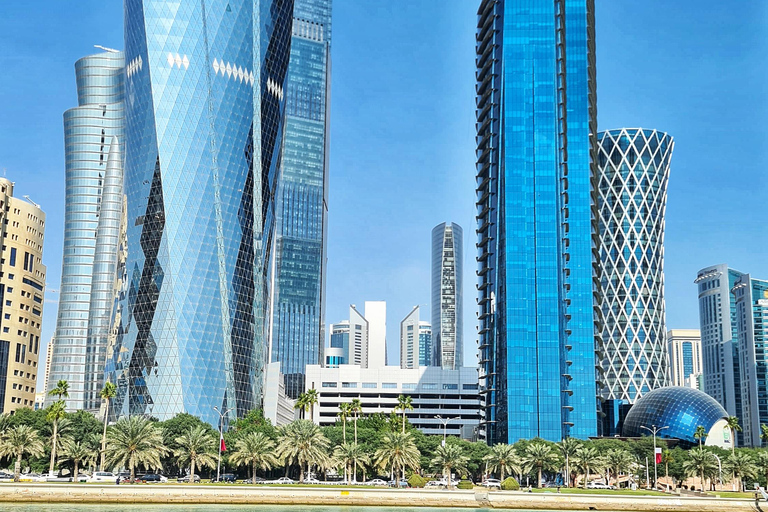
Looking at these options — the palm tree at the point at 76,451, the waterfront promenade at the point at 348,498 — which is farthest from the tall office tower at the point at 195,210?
the waterfront promenade at the point at 348,498

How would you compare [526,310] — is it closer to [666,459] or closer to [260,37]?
[666,459]

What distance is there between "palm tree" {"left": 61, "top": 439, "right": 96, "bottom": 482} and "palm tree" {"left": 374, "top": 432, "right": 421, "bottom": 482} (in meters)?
41.0

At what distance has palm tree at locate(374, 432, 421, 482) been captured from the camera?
377ft

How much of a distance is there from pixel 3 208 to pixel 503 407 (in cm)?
12536

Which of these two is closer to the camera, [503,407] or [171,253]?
[171,253]

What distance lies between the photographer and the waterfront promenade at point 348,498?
3430 inches

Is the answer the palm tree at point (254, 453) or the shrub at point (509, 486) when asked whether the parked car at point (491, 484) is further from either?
the palm tree at point (254, 453)

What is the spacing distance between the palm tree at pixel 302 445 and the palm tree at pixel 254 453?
1575 millimetres

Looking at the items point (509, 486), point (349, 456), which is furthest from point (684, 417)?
point (349, 456)

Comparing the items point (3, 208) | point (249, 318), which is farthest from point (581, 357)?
point (3, 208)

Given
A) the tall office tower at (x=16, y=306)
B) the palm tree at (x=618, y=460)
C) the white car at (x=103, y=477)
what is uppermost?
the tall office tower at (x=16, y=306)

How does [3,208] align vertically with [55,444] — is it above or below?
above

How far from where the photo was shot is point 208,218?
16138cm

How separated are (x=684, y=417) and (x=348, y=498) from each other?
390 ft
